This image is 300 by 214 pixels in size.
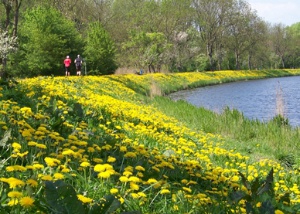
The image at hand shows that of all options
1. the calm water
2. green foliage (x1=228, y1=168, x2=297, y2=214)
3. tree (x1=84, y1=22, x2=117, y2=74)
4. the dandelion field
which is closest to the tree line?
tree (x1=84, y1=22, x2=117, y2=74)

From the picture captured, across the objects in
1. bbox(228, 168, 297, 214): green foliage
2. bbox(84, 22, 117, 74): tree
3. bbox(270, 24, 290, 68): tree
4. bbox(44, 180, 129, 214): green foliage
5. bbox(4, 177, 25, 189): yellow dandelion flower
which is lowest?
bbox(228, 168, 297, 214): green foliage

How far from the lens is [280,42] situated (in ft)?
247

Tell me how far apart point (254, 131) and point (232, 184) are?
6.40 meters

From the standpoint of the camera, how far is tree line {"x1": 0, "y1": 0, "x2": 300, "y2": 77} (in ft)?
85.3

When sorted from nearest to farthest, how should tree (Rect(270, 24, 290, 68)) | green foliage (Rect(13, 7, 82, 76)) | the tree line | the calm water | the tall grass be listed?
the tall grass → the calm water → green foliage (Rect(13, 7, 82, 76)) → the tree line → tree (Rect(270, 24, 290, 68))

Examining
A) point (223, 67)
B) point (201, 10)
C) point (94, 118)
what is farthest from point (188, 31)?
point (94, 118)

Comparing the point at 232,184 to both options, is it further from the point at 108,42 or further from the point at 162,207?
the point at 108,42

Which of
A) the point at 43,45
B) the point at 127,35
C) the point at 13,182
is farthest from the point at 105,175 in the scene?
the point at 127,35

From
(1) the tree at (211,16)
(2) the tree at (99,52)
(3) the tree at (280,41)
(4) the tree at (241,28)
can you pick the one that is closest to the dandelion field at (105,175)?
(2) the tree at (99,52)

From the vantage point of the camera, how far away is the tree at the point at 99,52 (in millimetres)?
29984

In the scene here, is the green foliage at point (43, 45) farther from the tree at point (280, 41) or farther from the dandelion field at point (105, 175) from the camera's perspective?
the tree at point (280, 41)

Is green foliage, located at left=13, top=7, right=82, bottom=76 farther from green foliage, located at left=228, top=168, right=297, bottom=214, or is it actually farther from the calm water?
green foliage, located at left=228, top=168, right=297, bottom=214

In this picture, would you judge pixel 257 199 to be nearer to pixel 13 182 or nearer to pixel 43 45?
pixel 13 182

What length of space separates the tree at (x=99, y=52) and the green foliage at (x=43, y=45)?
2.93 metres
